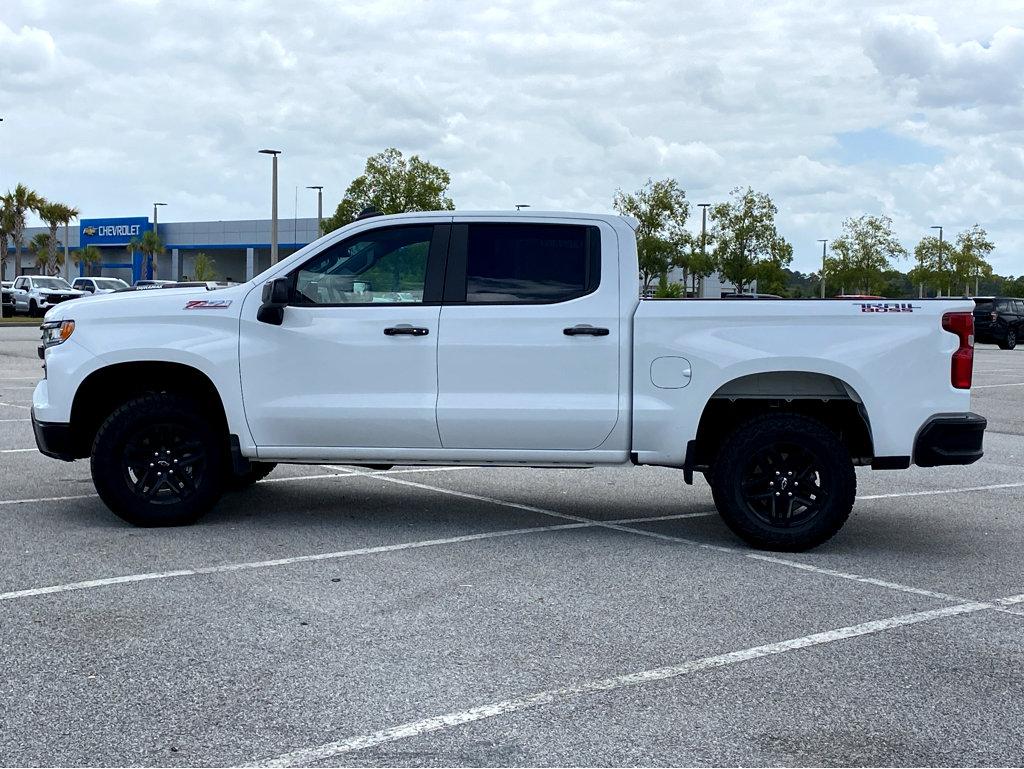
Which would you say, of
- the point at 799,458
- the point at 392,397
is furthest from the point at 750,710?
the point at 392,397

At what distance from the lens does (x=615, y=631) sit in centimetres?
552

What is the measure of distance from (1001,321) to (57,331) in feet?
117

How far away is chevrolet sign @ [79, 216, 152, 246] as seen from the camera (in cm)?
9044

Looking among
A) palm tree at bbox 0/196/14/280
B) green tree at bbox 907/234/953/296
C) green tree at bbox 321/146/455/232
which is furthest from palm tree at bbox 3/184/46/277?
green tree at bbox 907/234/953/296

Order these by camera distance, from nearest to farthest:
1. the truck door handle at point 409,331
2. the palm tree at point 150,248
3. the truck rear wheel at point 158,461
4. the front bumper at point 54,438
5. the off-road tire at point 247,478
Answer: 1. the truck door handle at point 409,331
2. the truck rear wheel at point 158,461
3. the front bumper at point 54,438
4. the off-road tire at point 247,478
5. the palm tree at point 150,248

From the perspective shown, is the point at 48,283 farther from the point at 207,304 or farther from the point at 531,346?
the point at 531,346

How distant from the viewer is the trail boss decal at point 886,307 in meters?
7.15

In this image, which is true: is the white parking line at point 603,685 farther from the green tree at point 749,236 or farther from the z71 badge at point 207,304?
the green tree at point 749,236

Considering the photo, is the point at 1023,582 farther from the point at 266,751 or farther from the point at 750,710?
the point at 266,751

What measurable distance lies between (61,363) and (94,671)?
134 inches

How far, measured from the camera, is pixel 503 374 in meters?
7.45

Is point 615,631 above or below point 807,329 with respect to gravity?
below

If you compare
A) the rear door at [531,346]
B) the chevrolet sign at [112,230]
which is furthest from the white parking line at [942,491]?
the chevrolet sign at [112,230]

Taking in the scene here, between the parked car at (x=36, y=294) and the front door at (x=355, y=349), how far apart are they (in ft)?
144
